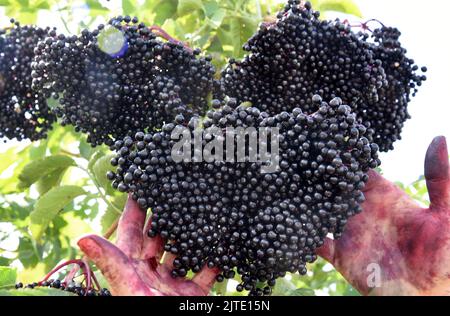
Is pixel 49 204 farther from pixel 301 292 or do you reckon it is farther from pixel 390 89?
pixel 390 89

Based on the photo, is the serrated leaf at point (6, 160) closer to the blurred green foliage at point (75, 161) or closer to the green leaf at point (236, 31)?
the blurred green foliage at point (75, 161)

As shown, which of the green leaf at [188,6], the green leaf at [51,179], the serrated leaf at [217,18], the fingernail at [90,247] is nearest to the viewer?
the fingernail at [90,247]

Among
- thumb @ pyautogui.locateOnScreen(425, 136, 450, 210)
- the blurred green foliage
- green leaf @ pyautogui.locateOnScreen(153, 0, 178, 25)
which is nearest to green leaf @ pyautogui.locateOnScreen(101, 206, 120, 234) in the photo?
the blurred green foliage

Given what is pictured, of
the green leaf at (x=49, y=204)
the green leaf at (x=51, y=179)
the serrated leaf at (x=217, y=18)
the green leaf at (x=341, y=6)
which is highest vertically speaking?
the green leaf at (x=341, y=6)

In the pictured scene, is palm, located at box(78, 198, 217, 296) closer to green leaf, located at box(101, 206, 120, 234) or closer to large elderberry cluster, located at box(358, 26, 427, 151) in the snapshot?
large elderberry cluster, located at box(358, 26, 427, 151)

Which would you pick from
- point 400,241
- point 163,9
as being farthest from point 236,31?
point 400,241

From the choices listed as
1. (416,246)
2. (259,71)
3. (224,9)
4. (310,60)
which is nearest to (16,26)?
(224,9)

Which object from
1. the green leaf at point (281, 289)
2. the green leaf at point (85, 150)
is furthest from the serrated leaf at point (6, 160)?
the green leaf at point (281, 289)
